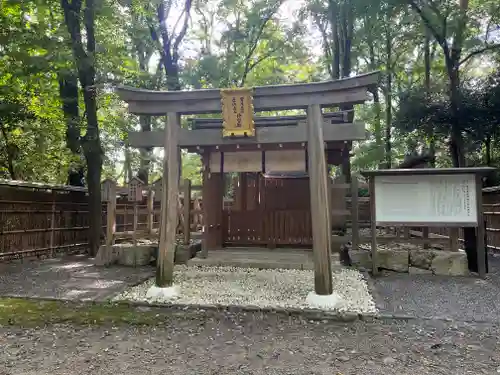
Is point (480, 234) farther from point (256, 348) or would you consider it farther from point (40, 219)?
point (40, 219)

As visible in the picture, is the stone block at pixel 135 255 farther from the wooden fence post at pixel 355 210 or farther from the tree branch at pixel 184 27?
the tree branch at pixel 184 27

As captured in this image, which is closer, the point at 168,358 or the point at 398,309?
the point at 168,358

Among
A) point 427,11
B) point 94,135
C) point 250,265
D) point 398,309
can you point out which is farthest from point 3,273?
point 427,11

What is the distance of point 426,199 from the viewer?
8.44 m

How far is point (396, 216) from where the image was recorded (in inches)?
338

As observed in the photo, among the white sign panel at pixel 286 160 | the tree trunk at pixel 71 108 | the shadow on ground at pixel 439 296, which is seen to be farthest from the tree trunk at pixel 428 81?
the tree trunk at pixel 71 108

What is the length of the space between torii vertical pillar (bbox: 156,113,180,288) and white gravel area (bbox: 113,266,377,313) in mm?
463

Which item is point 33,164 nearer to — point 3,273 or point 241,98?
point 3,273

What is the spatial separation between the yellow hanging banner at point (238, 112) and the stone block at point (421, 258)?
4.92 metres

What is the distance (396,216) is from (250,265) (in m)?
3.50

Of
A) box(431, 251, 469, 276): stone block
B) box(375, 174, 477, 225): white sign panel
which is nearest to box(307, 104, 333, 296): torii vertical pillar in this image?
box(375, 174, 477, 225): white sign panel

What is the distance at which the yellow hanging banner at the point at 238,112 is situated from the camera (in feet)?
22.0

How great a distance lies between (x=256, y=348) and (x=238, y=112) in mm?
3832

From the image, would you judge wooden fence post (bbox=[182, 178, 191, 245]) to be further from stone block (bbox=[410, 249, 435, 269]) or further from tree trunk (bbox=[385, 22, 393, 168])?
tree trunk (bbox=[385, 22, 393, 168])
